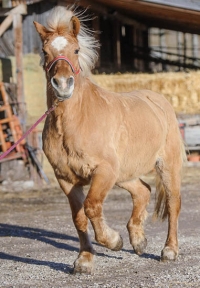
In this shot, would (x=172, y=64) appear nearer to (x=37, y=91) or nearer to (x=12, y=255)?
(x=37, y=91)

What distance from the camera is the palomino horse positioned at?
6.07 m

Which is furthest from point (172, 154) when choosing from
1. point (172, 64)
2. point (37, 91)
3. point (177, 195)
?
point (172, 64)

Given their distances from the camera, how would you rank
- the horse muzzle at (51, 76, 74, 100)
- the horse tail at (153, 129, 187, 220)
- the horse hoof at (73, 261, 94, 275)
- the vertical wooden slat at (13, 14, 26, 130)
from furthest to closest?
the vertical wooden slat at (13, 14, 26, 130) → the horse tail at (153, 129, 187, 220) → the horse hoof at (73, 261, 94, 275) → the horse muzzle at (51, 76, 74, 100)

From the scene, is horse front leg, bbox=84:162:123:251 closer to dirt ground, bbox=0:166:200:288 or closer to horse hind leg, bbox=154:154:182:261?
dirt ground, bbox=0:166:200:288

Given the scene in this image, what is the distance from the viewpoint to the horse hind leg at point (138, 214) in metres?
7.08

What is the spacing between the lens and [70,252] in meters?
7.59

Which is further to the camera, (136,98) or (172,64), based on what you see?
(172,64)

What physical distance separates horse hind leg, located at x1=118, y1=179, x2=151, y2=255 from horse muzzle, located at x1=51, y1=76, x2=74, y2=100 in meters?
1.89

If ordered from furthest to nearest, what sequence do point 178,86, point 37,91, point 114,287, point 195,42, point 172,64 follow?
point 195,42
point 172,64
point 178,86
point 37,91
point 114,287

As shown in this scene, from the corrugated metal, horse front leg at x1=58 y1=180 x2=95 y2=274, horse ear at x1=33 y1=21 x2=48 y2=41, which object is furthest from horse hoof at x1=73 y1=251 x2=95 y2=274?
the corrugated metal

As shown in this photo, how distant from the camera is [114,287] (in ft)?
18.8

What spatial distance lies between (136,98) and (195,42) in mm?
24812

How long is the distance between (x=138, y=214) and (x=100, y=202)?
1.39 m

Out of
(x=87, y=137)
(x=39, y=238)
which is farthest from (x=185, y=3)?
(x=87, y=137)
